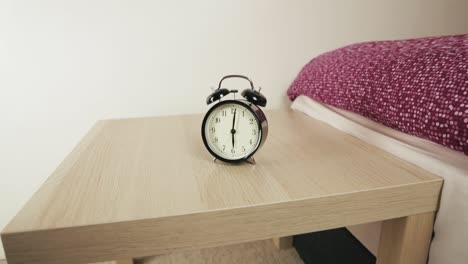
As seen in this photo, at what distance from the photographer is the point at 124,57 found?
3.15 feet

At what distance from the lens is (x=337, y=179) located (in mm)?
464

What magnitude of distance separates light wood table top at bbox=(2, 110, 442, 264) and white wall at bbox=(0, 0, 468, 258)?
44cm

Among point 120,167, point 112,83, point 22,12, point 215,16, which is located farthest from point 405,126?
point 22,12

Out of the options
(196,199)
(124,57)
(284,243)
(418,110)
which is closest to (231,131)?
(196,199)

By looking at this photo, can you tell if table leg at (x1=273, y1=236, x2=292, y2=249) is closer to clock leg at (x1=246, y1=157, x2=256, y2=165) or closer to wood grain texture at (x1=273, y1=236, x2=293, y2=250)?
wood grain texture at (x1=273, y1=236, x2=293, y2=250)

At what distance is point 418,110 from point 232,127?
1.05ft

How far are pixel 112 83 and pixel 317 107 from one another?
66 centimetres

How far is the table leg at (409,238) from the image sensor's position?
477mm

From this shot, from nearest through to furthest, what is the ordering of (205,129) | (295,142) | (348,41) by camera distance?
(205,129) < (295,142) < (348,41)

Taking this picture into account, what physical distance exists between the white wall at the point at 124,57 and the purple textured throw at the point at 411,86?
0.33 meters

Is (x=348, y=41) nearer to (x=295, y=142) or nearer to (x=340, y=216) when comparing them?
(x=295, y=142)

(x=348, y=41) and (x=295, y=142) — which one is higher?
(x=348, y=41)

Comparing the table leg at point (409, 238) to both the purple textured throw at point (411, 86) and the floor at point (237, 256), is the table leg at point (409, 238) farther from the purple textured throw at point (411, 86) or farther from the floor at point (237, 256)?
the floor at point (237, 256)

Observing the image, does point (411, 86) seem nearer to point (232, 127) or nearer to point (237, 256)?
point (232, 127)
